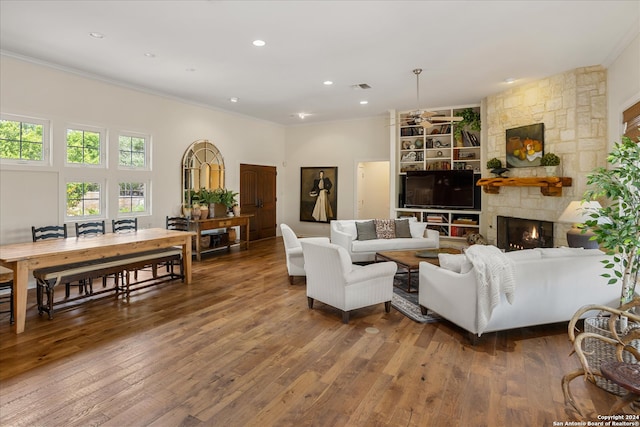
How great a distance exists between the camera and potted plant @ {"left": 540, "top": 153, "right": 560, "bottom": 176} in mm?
5418

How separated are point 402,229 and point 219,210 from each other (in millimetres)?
3651

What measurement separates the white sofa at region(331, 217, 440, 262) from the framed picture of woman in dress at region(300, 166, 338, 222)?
2722mm

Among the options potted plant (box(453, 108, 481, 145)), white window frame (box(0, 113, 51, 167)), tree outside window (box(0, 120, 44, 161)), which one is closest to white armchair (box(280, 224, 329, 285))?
white window frame (box(0, 113, 51, 167))

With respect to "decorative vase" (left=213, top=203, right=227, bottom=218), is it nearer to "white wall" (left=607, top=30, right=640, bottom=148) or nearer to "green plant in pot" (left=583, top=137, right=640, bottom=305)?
"green plant in pot" (left=583, top=137, right=640, bottom=305)

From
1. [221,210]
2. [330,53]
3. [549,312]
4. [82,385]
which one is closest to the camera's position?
[82,385]

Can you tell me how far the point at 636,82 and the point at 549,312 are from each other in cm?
285

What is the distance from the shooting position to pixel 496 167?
6.38 m

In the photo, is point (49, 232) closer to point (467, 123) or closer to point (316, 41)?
point (316, 41)

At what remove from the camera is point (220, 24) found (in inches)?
148

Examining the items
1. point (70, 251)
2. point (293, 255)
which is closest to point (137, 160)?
point (70, 251)

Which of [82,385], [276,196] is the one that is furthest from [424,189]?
[82,385]

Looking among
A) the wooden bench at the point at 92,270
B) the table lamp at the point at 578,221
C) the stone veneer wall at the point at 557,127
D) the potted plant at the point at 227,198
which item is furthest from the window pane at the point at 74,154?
the stone veneer wall at the point at 557,127

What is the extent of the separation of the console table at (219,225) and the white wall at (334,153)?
192 cm

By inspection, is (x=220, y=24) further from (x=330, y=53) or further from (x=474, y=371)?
(x=474, y=371)
